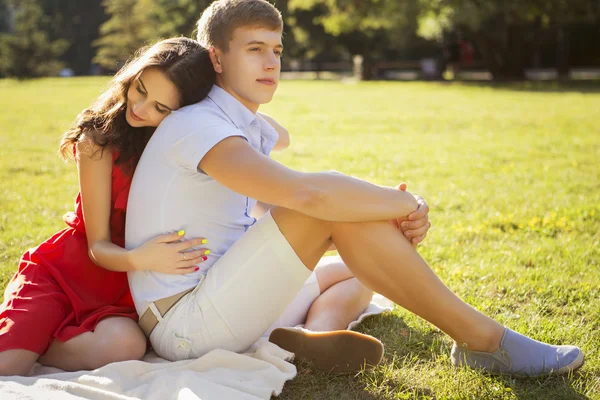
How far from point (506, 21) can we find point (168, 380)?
104 feet

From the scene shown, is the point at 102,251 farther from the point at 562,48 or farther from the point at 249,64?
the point at 562,48

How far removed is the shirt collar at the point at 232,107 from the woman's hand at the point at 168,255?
1.79 ft

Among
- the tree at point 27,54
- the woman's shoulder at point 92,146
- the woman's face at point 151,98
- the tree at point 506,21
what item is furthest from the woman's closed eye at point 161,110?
the tree at point 27,54

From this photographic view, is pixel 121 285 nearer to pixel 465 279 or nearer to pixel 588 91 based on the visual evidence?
pixel 465 279

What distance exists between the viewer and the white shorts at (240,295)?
2.58m

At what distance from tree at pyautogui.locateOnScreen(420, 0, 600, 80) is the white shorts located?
2734cm

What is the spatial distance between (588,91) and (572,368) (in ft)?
75.2

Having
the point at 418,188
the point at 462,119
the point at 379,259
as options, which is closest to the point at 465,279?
the point at 379,259

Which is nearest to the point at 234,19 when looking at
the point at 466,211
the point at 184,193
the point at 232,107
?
the point at 232,107

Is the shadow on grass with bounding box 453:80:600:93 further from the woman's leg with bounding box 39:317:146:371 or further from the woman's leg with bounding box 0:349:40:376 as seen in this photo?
the woman's leg with bounding box 0:349:40:376

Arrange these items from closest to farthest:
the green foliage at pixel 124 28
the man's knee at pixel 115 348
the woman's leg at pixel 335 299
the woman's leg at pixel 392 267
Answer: the woman's leg at pixel 392 267 → the man's knee at pixel 115 348 → the woman's leg at pixel 335 299 → the green foliage at pixel 124 28

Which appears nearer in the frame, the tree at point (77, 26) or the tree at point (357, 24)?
the tree at point (357, 24)

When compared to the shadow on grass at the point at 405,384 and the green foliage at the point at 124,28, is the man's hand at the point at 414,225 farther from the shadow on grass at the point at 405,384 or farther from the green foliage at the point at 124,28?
the green foliage at the point at 124,28

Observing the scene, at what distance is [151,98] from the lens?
9.14 ft
